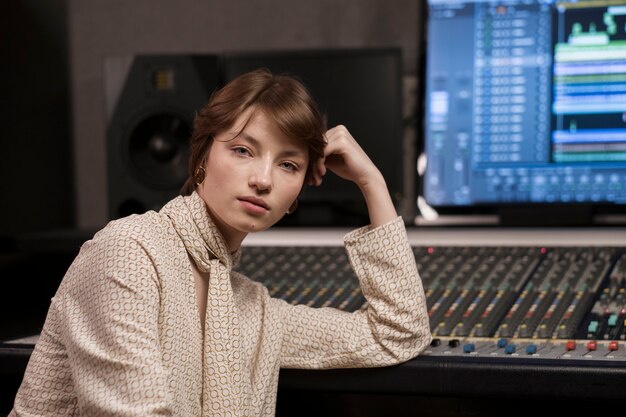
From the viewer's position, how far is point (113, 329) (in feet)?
3.05

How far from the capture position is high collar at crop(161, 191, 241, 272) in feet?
3.51

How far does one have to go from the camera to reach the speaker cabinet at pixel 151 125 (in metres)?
1.76

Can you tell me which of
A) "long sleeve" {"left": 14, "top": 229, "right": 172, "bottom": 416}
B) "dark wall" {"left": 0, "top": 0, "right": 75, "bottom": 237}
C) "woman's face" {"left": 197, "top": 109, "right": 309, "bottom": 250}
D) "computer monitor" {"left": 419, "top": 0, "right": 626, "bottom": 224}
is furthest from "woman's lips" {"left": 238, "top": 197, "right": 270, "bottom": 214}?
"dark wall" {"left": 0, "top": 0, "right": 75, "bottom": 237}

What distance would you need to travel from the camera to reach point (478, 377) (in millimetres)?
971

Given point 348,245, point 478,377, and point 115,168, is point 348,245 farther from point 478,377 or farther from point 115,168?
point 115,168

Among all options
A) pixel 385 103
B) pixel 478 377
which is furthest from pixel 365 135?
pixel 478 377

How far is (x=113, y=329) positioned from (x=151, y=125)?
912 mm

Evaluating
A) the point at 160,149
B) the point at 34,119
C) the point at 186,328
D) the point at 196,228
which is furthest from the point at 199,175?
the point at 34,119

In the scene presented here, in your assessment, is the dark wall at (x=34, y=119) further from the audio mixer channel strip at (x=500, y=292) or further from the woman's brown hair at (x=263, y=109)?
the woman's brown hair at (x=263, y=109)

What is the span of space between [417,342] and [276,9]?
112 centimetres

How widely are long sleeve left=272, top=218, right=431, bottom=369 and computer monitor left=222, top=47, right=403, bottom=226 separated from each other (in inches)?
23.0

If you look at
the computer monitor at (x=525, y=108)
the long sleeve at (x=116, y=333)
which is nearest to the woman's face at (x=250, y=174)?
the long sleeve at (x=116, y=333)

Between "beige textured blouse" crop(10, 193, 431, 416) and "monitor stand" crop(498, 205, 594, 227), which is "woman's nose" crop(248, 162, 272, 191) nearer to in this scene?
"beige textured blouse" crop(10, 193, 431, 416)

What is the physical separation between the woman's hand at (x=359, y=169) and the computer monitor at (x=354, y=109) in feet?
1.76
